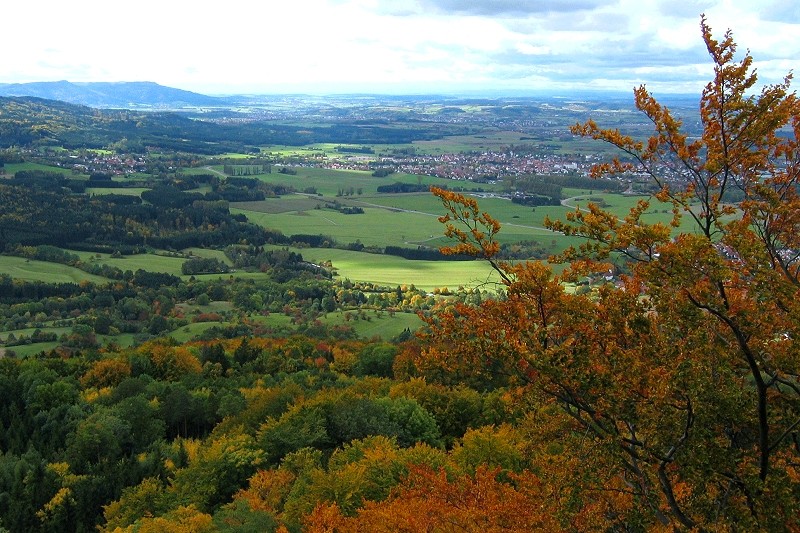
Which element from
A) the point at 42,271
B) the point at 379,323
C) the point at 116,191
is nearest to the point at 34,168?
the point at 116,191

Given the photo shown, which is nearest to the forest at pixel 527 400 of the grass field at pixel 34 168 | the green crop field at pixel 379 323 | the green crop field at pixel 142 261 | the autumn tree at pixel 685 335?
the autumn tree at pixel 685 335

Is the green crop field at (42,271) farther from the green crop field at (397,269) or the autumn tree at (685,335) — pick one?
the autumn tree at (685,335)

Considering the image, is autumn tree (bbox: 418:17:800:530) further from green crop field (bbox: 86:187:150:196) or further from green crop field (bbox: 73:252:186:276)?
green crop field (bbox: 86:187:150:196)

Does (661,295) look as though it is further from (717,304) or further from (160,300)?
(160,300)

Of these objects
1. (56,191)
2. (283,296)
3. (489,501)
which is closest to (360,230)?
(283,296)

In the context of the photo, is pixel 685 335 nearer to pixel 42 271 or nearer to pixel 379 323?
pixel 379 323

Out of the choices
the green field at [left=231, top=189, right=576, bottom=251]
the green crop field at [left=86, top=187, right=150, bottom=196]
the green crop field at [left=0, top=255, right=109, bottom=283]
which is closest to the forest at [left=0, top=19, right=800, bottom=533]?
the green crop field at [left=0, top=255, right=109, bottom=283]
